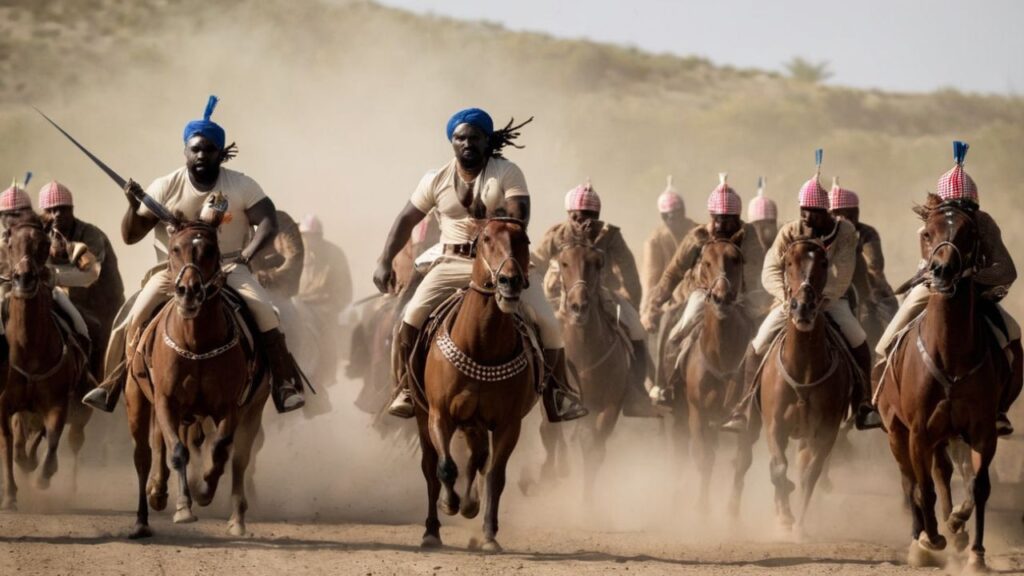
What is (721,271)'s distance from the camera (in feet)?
60.3

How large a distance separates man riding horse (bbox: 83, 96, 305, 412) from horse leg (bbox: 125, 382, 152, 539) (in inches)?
17.5

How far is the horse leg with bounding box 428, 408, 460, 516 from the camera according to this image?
14117mm

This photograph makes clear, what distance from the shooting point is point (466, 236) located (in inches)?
595

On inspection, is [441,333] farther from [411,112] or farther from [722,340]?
[411,112]

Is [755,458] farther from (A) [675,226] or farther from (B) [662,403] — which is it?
(A) [675,226]

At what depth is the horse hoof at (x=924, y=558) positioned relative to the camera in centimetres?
1413

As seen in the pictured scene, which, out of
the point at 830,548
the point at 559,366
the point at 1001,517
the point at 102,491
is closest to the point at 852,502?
the point at 1001,517

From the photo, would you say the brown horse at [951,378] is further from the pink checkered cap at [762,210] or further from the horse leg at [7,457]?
the pink checkered cap at [762,210]

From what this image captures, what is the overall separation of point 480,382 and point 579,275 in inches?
187

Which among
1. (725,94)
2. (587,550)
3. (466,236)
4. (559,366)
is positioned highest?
(725,94)

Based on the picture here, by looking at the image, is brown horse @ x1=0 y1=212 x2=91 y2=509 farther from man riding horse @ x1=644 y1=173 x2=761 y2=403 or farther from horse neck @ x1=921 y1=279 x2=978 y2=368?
horse neck @ x1=921 y1=279 x2=978 y2=368

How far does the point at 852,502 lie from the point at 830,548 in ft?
15.4

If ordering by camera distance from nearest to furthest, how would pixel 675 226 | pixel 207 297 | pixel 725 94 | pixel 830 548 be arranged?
pixel 207 297, pixel 830 548, pixel 675 226, pixel 725 94

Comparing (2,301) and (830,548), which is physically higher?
(2,301)
